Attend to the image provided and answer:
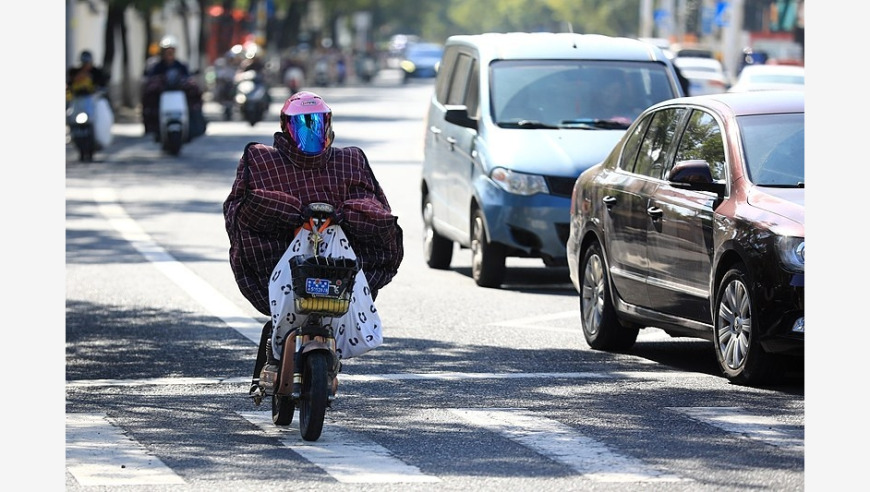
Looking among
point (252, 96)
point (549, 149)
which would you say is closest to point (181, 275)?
point (549, 149)

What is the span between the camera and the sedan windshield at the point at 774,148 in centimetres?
1009

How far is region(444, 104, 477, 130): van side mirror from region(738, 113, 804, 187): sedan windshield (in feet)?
16.3

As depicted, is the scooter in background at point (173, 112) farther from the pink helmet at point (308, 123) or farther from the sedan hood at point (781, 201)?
the pink helmet at point (308, 123)

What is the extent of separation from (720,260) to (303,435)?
2683 mm

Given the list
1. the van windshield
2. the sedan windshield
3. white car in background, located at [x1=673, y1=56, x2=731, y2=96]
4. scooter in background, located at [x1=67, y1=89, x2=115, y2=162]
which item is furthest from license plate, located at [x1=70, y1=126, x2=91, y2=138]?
the sedan windshield

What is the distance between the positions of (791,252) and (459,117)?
6248mm

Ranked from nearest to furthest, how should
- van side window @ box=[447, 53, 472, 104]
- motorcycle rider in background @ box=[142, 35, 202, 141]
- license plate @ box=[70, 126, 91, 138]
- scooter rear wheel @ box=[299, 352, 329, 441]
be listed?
scooter rear wheel @ box=[299, 352, 329, 441] → van side window @ box=[447, 53, 472, 104] → license plate @ box=[70, 126, 91, 138] → motorcycle rider in background @ box=[142, 35, 202, 141]

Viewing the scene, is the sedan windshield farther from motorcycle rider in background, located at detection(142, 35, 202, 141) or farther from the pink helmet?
motorcycle rider in background, located at detection(142, 35, 202, 141)

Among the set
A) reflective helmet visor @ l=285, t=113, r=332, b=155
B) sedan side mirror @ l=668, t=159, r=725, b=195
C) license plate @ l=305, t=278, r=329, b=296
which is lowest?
license plate @ l=305, t=278, r=329, b=296

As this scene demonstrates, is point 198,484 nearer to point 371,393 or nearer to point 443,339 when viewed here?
point 371,393

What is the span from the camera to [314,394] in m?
8.02

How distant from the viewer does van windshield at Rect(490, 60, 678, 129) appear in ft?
50.8

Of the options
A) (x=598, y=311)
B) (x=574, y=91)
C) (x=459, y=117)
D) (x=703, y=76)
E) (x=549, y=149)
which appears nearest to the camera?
(x=598, y=311)

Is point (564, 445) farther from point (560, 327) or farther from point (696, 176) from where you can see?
point (560, 327)
